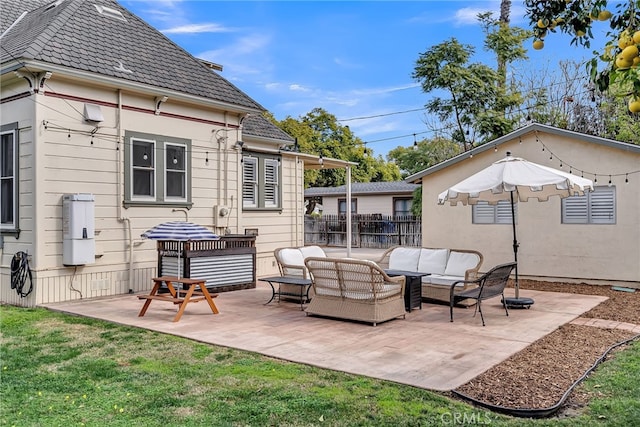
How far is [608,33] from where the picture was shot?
2762mm

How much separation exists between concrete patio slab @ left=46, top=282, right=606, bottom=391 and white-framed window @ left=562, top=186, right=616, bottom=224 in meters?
2.36

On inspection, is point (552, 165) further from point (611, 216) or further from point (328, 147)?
point (328, 147)

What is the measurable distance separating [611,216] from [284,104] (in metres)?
25.9

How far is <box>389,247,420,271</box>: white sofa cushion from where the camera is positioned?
936 cm

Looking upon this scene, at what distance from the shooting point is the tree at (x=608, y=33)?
2.06 meters

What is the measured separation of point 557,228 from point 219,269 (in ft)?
24.5

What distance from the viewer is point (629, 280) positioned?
1071cm

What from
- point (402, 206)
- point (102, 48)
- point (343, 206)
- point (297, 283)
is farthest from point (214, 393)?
→ point (343, 206)

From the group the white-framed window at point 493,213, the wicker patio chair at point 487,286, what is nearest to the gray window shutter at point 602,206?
the white-framed window at point 493,213

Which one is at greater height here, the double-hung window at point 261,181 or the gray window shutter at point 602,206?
the double-hung window at point 261,181

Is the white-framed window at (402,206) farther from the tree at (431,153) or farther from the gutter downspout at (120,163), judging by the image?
the gutter downspout at (120,163)

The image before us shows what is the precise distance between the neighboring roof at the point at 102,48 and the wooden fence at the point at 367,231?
11.5 metres

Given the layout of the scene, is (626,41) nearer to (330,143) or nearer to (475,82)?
(475,82)

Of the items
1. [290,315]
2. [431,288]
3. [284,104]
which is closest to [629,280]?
[431,288]
